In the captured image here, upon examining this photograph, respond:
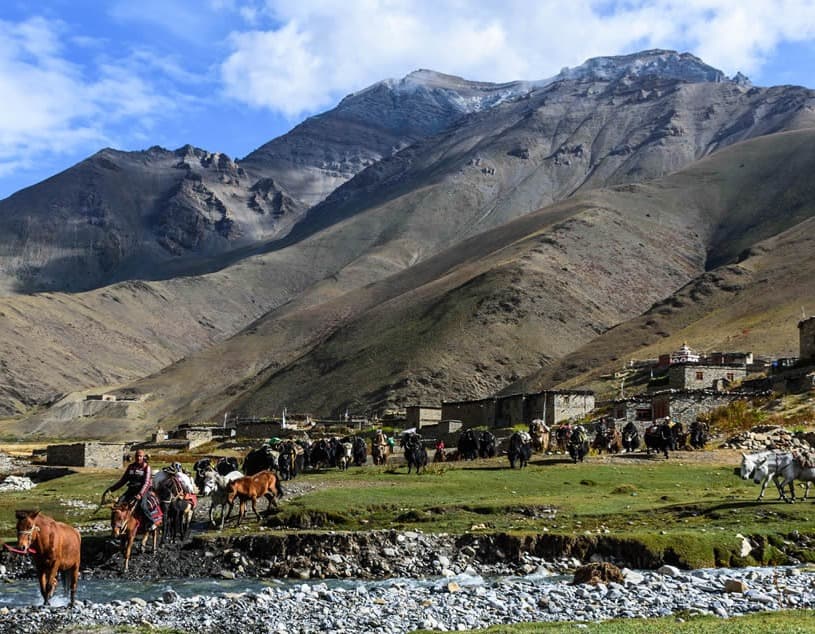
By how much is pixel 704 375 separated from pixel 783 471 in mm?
42007

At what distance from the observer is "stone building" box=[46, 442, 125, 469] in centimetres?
5528

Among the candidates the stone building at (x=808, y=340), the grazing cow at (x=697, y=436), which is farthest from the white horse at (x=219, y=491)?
the stone building at (x=808, y=340)

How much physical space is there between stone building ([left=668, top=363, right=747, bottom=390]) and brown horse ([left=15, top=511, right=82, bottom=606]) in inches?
2109

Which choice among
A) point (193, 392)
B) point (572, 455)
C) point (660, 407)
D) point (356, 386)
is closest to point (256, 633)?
point (572, 455)

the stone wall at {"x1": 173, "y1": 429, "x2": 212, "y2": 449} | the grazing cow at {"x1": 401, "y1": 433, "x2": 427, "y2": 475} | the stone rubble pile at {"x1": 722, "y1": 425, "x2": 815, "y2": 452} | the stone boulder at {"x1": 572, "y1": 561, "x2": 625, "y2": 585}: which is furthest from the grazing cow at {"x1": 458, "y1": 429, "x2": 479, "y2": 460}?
the stone wall at {"x1": 173, "y1": 429, "x2": 212, "y2": 449}

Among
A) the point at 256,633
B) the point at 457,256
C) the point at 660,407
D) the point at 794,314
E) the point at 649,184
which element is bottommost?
the point at 256,633

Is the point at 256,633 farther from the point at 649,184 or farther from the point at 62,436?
the point at 649,184

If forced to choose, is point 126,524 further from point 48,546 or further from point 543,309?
point 543,309

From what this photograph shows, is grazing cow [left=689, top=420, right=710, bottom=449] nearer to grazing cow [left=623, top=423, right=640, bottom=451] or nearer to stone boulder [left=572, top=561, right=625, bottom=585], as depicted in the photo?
grazing cow [left=623, top=423, right=640, bottom=451]

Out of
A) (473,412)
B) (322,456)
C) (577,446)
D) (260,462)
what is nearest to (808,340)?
(473,412)

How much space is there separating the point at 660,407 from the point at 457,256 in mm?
136936

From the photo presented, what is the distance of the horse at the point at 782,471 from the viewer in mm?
26767

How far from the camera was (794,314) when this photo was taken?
339ft

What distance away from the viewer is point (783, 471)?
27109mm
